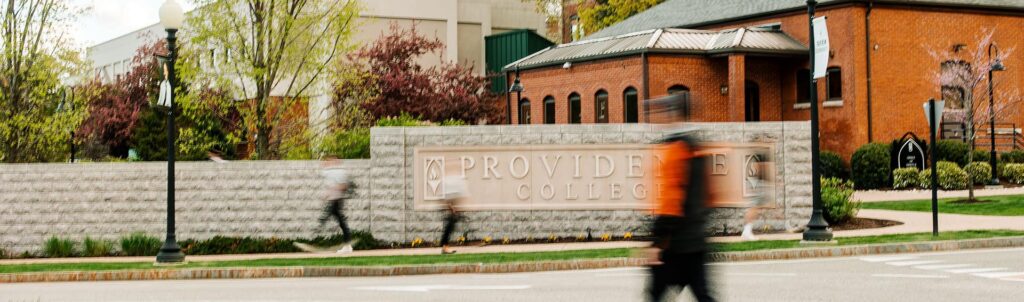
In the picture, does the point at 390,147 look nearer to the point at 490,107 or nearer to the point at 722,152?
the point at 722,152

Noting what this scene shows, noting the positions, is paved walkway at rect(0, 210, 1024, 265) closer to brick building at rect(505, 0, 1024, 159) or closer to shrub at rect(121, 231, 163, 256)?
shrub at rect(121, 231, 163, 256)

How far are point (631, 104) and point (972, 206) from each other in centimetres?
1604

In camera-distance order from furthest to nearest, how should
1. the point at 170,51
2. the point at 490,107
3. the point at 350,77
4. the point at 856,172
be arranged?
the point at 490,107 → the point at 856,172 → the point at 350,77 → the point at 170,51

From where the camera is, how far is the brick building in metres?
38.8

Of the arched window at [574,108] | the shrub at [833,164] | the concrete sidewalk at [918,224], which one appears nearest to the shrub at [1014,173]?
the shrub at [833,164]

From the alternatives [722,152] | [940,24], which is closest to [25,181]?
[722,152]

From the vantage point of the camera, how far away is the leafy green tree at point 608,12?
5928 cm

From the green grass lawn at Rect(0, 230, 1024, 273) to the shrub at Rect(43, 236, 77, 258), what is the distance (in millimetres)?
2701

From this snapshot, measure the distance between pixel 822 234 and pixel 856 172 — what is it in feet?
63.2

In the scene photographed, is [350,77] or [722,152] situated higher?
[350,77]

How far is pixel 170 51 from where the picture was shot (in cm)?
1852

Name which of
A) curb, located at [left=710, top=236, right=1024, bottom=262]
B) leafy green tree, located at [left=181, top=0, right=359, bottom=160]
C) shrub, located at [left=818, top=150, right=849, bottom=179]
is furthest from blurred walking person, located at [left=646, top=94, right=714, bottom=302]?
shrub, located at [left=818, top=150, right=849, bottom=179]

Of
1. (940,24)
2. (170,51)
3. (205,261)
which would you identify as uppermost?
(940,24)

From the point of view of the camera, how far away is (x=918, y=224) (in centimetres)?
2314
